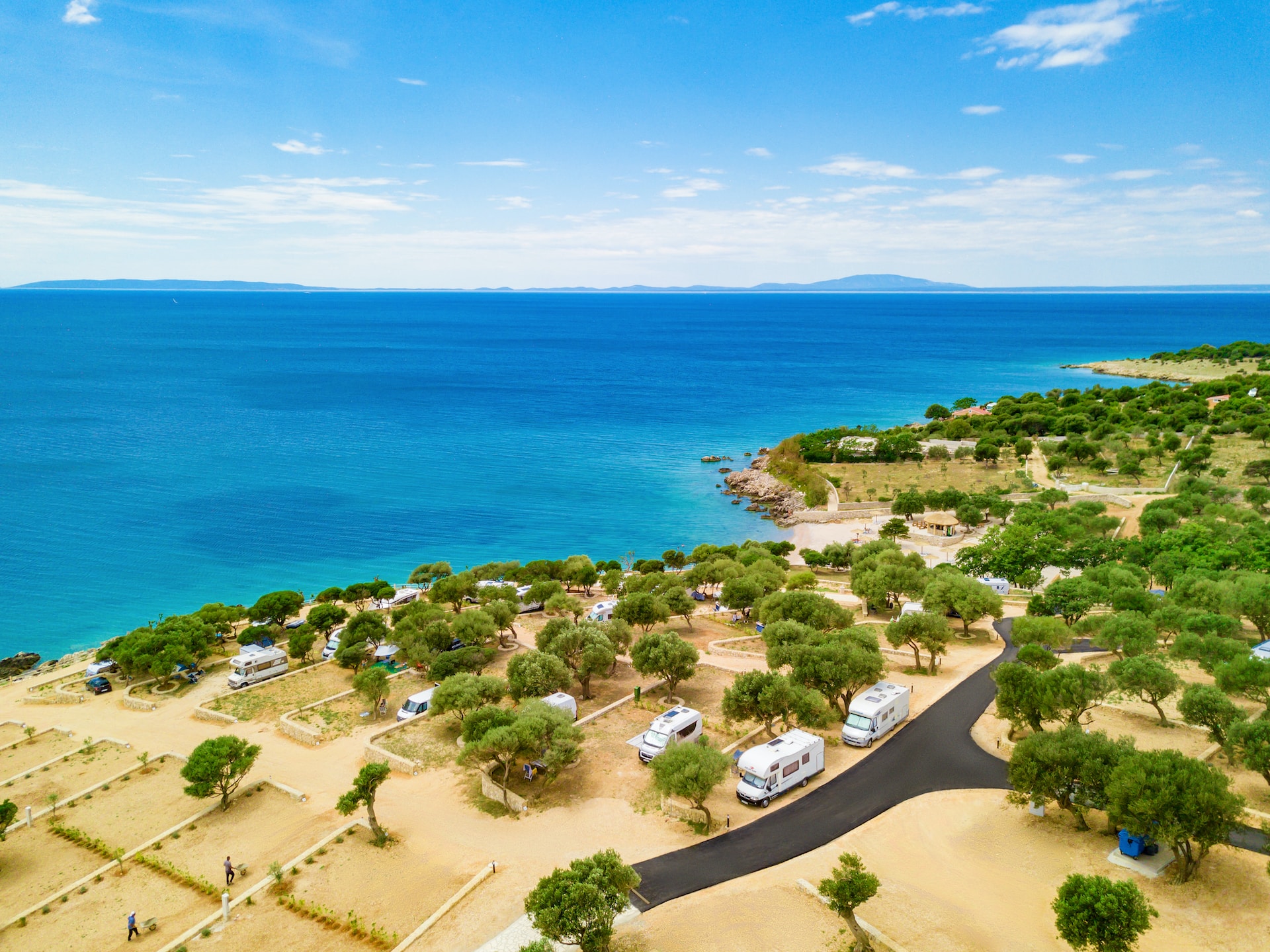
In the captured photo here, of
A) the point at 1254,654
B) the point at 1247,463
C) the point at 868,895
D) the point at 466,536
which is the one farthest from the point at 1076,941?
the point at 1247,463

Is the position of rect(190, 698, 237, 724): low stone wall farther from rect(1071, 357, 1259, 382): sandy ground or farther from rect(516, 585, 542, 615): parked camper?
rect(1071, 357, 1259, 382): sandy ground

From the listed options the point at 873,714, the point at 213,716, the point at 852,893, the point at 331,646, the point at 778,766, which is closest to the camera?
the point at 852,893

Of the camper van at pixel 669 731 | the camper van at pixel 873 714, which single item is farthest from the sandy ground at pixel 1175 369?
the camper van at pixel 669 731

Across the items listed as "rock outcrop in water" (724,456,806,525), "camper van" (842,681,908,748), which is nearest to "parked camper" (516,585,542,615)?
"camper van" (842,681,908,748)

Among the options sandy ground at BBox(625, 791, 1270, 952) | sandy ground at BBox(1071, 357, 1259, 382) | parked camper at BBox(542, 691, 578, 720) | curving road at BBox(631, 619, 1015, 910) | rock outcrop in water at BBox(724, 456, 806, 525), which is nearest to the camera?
sandy ground at BBox(625, 791, 1270, 952)

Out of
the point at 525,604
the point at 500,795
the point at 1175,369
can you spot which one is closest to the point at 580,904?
the point at 500,795

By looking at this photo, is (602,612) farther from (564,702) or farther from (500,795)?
(500,795)
